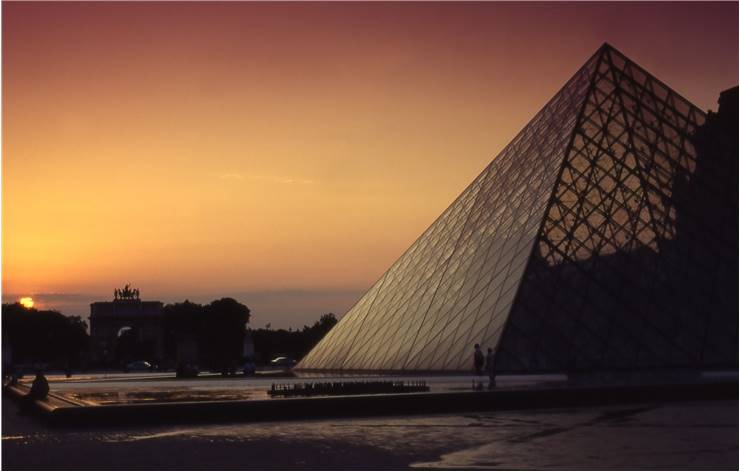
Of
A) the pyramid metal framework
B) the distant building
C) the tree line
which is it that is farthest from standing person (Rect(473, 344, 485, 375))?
the distant building

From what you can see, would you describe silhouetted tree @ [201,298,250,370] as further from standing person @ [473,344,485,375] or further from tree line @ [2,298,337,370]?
standing person @ [473,344,485,375]

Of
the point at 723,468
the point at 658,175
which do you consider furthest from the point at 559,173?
the point at 723,468

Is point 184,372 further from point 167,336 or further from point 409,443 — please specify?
point 167,336

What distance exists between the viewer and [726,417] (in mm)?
15102

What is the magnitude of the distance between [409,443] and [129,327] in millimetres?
114694

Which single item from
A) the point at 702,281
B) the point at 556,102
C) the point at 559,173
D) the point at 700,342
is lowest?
the point at 700,342

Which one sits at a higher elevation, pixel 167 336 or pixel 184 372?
pixel 167 336

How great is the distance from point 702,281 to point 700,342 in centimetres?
234

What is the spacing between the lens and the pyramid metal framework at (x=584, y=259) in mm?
25781

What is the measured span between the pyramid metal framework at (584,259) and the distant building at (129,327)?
282 ft

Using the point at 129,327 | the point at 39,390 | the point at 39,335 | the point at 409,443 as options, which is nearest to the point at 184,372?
the point at 39,390

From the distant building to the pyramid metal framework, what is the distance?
86.0 meters

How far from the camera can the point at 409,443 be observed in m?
11.9

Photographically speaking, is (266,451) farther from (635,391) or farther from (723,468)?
(635,391)
